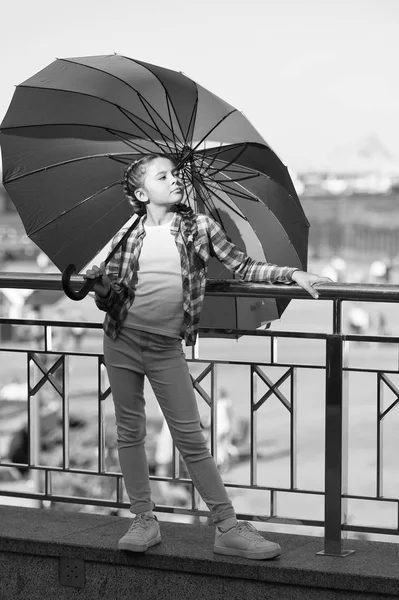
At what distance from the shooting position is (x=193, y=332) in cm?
302

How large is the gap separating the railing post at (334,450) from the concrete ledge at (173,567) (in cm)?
7

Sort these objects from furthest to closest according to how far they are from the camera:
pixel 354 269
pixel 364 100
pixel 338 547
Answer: pixel 364 100 → pixel 354 269 → pixel 338 547

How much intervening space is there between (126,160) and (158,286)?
51 centimetres

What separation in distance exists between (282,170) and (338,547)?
1.20 m

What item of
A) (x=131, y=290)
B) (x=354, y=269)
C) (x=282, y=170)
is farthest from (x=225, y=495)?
(x=354, y=269)

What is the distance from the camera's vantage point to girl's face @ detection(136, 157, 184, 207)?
2996 millimetres

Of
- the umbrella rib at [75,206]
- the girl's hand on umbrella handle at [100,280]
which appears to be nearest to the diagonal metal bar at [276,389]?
the girl's hand on umbrella handle at [100,280]

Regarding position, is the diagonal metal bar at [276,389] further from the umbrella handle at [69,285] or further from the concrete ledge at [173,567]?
the umbrella handle at [69,285]

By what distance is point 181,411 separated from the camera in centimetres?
307

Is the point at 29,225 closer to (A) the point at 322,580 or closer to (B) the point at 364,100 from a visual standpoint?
(A) the point at 322,580

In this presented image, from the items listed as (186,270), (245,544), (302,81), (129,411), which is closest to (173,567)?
(245,544)

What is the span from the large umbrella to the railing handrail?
0.12 m

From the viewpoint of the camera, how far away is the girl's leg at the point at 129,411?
3.09 m

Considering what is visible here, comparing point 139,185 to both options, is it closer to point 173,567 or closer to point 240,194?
point 240,194
